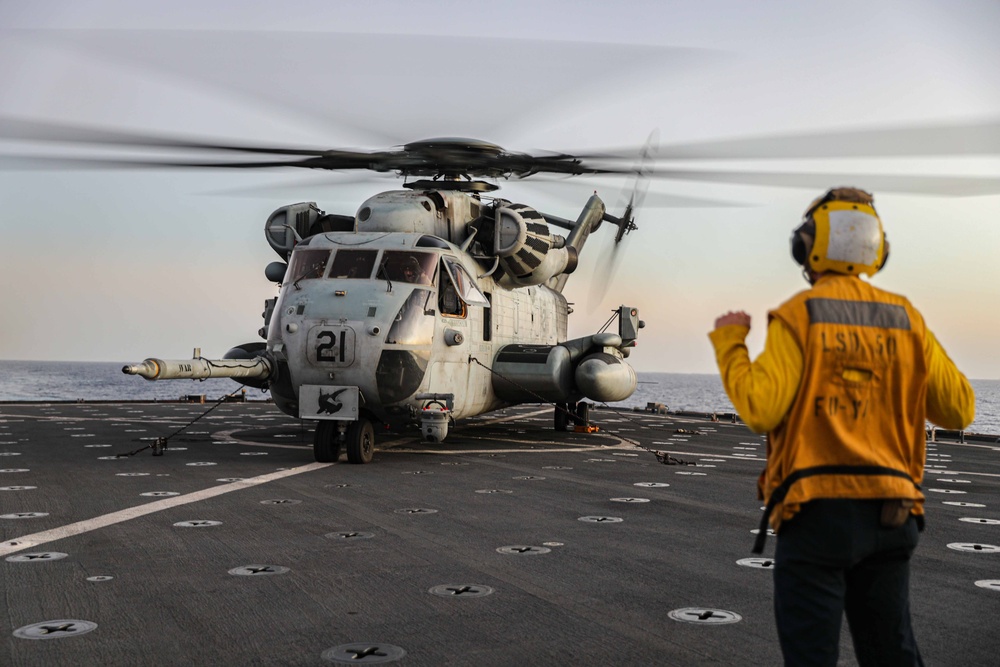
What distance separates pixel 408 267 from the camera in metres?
13.8

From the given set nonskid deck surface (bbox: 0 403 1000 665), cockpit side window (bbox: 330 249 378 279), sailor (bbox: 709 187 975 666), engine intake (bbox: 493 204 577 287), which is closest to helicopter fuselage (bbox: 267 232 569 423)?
cockpit side window (bbox: 330 249 378 279)

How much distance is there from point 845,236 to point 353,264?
11.2 meters

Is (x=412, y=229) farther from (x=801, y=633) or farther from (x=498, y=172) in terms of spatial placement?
(x=801, y=633)

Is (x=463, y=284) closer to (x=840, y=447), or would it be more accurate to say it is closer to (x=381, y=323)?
(x=381, y=323)

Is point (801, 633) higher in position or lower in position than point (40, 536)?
higher

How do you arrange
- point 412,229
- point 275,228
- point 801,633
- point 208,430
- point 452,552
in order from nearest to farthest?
1. point 801,633
2. point 452,552
3. point 412,229
4. point 275,228
5. point 208,430

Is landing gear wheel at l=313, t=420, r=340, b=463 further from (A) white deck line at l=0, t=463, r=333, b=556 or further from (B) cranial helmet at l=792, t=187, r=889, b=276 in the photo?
(B) cranial helmet at l=792, t=187, r=889, b=276

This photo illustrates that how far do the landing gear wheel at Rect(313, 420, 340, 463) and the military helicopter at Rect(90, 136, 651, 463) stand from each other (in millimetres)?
21

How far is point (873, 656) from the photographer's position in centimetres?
303

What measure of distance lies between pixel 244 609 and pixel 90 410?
2382cm

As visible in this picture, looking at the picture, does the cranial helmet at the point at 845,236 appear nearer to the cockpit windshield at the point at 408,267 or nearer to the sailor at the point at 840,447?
the sailor at the point at 840,447

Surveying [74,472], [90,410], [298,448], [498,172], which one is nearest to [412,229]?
[498,172]

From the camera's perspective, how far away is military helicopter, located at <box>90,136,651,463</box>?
12.8 m

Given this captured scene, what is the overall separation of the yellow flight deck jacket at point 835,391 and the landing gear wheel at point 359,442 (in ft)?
34.3
